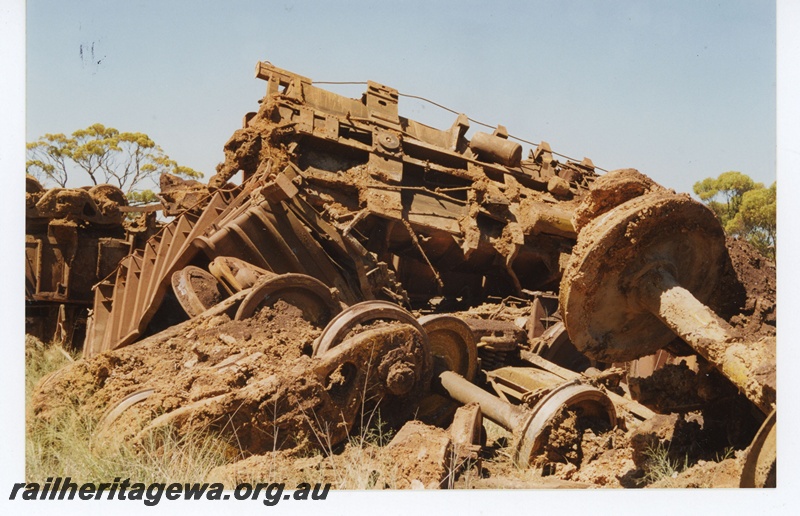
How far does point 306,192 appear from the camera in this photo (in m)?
8.65

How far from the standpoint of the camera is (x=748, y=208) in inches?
447

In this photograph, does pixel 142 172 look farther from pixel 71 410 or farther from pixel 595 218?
pixel 595 218

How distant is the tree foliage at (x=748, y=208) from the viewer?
29.2 ft

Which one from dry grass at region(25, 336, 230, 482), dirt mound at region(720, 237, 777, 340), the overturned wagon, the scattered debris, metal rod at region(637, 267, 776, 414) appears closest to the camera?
metal rod at region(637, 267, 776, 414)

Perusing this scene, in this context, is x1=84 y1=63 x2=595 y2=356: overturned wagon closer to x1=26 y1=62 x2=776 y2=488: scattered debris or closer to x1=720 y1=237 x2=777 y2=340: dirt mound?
x1=26 y1=62 x2=776 y2=488: scattered debris

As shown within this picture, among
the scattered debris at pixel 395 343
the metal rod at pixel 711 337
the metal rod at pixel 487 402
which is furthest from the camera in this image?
the metal rod at pixel 487 402

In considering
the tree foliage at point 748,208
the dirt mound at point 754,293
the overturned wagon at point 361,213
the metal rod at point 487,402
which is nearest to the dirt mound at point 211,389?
the metal rod at point 487,402

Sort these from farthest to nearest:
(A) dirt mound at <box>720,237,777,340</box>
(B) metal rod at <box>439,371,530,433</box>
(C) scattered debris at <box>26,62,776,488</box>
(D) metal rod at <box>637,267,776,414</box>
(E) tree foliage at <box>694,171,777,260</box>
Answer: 1. (E) tree foliage at <box>694,171,777,260</box>
2. (B) metal rod at <box>439,371,530,433</box>
3. (A) dirt mound at <box>720,237,777,340</box>
4. (C) scattered debris at <box>26,62,776,488</box>
5. (D) metal rod at <box>637,267,776,414</box>

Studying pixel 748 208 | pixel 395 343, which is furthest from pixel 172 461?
pixel 748 208

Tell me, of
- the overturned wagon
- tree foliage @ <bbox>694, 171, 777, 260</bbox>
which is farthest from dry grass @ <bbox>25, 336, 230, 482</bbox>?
tree foliage @ <bbox>694, 171, 777, 260</bbox>

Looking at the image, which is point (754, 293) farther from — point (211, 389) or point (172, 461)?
point (172, 461)

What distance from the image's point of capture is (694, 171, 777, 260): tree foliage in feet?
29.2

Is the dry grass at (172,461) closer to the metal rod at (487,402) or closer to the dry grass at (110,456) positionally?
the dry grass at (110,456)

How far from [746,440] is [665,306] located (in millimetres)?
1186
